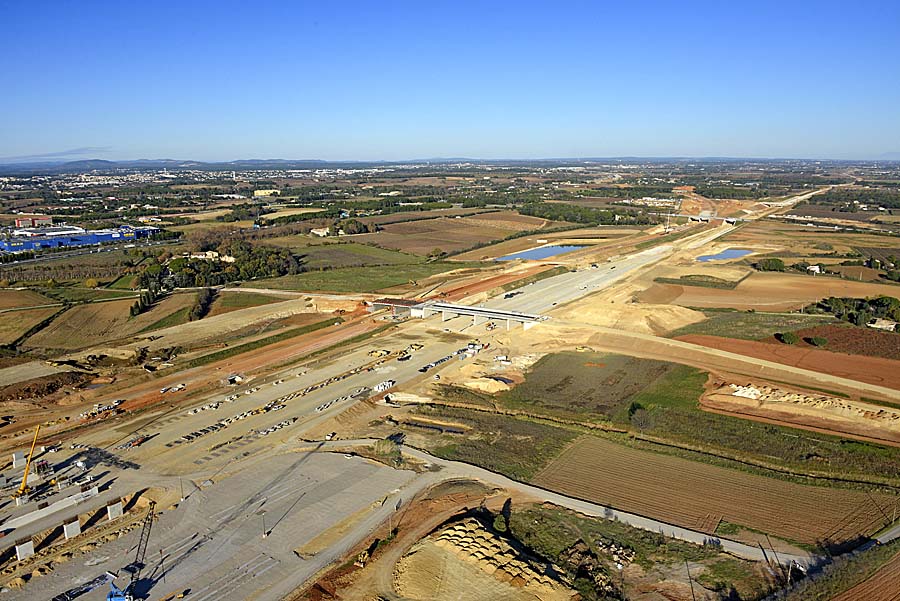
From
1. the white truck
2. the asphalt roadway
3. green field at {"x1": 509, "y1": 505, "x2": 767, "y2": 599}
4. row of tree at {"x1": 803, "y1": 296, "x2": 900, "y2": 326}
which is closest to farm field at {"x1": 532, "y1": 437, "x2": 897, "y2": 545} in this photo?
the asphalt roadway

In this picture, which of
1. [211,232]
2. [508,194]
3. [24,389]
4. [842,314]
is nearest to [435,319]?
[24,389]

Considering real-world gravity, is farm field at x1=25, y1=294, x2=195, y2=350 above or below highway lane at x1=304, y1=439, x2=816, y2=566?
above

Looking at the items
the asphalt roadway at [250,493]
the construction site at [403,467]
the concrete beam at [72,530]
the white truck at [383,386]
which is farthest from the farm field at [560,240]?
the concrete beam at [72,530]

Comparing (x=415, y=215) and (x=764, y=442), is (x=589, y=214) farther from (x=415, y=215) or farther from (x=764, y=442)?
(x=764, y=442)

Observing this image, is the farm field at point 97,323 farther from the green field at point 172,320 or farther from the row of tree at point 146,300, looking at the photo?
the row of tree at point 146,300

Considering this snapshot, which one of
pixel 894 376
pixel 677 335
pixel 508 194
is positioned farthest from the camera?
pixel 508 194

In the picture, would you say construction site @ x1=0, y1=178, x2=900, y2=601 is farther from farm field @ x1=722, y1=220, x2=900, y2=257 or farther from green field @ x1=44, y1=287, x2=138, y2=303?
farm field @ x1=722, y1=220, x2=900, y2=257

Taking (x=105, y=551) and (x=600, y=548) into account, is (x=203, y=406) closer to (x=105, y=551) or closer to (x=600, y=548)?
(x=105, y=551)
